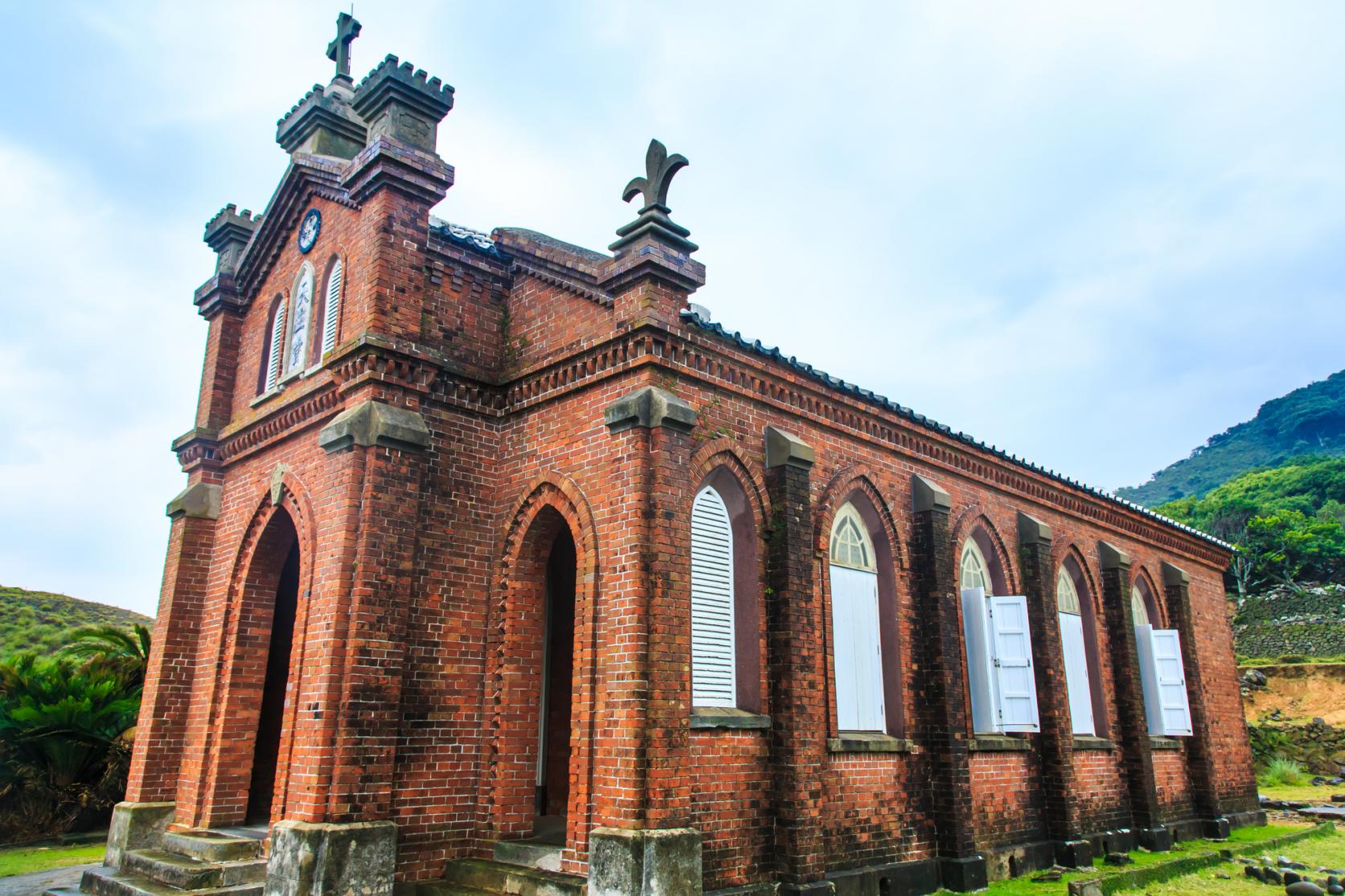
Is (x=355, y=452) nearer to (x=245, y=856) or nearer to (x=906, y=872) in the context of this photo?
(x=245, y=856)

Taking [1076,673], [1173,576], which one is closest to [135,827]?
[1076,673]

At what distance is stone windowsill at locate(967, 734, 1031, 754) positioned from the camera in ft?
39.2

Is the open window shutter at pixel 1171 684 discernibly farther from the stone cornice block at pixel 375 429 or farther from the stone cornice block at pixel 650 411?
the stone cornice block at pixel 375 429

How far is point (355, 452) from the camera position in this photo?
30.5 feet

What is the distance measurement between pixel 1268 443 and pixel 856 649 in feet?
364

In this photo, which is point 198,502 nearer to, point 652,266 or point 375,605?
point 375,605

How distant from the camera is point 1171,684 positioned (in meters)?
16.1

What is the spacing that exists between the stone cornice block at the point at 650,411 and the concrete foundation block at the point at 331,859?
430cm

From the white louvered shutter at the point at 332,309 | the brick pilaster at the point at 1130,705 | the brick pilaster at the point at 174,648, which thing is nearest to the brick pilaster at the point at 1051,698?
the brick pilaster at the point at 1130,705

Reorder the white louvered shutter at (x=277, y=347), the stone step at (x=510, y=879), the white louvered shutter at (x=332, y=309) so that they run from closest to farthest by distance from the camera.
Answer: the stone step at (x=510, y=879)
the white louvered shutter at (x=332, y=309)
the white louvered shutter at (x=277, y=347)

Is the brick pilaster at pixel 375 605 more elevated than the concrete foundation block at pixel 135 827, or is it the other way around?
the brick pilaster at pixel 375 605

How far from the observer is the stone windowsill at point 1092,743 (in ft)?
45.9

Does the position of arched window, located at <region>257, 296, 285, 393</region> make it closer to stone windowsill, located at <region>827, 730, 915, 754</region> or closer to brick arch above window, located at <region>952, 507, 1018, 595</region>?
stone windowsill, located at <region>827, 730, 915, 754</region>

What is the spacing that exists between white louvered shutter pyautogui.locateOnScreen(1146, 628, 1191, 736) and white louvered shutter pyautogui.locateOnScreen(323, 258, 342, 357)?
14.0 metres
